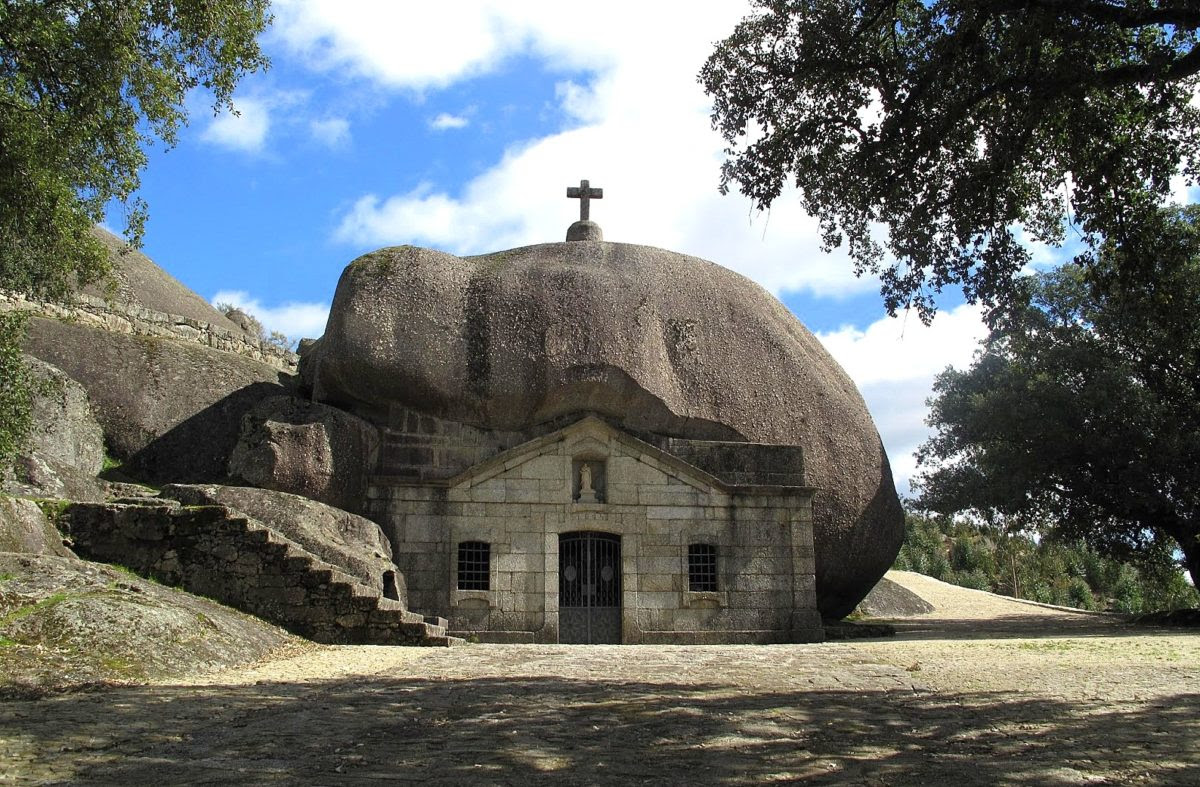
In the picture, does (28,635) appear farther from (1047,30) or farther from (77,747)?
(1047,30)

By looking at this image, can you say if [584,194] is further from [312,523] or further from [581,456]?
[312,523]

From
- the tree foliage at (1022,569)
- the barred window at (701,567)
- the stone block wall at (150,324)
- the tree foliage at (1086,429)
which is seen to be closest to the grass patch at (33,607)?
the stone block wall at (150,324)

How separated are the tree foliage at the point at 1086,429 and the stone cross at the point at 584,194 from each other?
9199mm

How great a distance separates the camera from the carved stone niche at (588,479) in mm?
17609

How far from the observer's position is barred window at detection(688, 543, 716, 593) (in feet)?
57.6

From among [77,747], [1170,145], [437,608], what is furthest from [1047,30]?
[437,608]

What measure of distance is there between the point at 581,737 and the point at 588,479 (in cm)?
1126

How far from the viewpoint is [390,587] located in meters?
15.7

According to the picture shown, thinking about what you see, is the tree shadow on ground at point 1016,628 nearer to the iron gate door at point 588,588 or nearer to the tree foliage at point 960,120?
the iron gate door at point 588,588

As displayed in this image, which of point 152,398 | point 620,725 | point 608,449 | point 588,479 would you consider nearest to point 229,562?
point 152,398

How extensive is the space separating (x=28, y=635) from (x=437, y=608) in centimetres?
849

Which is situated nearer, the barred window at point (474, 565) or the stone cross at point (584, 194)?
the barred window at point (474, 565)

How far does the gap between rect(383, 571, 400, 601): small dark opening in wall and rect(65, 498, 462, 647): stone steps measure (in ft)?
7.88

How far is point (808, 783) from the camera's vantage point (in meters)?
5.35
